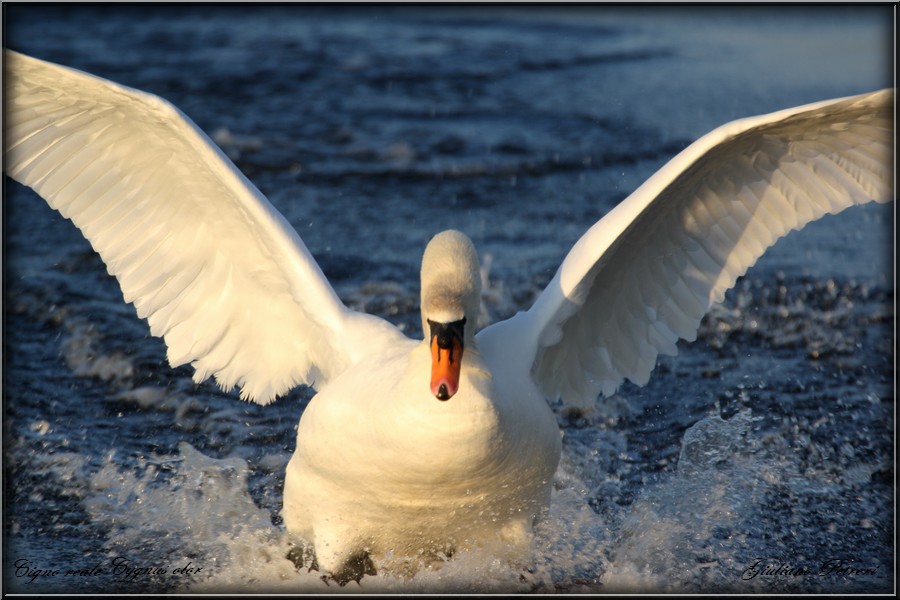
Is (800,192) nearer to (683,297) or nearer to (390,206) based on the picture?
(683,297)

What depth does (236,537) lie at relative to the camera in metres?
6.94

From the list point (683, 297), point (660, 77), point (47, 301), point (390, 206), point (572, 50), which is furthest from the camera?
point (572, 50)

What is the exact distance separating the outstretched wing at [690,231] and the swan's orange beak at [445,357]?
115 centimetres

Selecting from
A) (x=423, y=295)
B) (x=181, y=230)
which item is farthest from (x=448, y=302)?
(x=181, y=230)

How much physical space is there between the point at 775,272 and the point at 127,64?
9991 mm

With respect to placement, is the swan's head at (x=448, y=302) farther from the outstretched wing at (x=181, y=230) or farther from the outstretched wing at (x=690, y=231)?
the outstretched wing at (x=181, y=230)

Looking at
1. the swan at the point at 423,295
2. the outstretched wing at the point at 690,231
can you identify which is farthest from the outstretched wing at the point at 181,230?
the outstretched wing at the point at 690,231

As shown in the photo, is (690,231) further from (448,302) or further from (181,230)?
(181,230)

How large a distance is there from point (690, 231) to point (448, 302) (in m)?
2.16

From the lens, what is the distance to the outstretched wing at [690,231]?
5840 mm

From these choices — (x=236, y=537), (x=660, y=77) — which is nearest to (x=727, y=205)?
(x=236, y=537)

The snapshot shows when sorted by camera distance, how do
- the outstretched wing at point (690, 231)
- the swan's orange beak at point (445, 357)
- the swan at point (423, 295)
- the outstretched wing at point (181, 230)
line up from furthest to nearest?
the outstretched wing at point (181, 230) → the outstretched wing at point (690, 231) → the swan at point (423, 295) → the swan's orange beak at point (445, 357)

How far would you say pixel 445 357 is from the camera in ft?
15.9

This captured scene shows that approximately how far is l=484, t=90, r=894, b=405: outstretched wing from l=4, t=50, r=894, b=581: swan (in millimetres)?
13
